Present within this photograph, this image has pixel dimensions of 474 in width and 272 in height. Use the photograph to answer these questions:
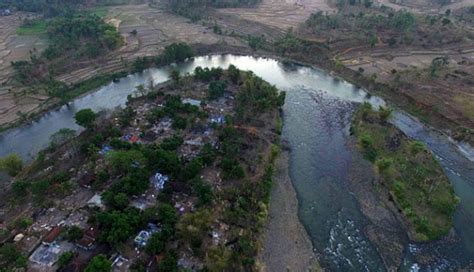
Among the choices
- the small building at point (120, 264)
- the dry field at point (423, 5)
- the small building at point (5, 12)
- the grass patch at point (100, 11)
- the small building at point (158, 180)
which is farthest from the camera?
the dry field at point (423, 5)

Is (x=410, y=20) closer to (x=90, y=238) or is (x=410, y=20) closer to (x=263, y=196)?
(x=263, y=196)

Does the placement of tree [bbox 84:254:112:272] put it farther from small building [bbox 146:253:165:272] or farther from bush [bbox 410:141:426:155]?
bush [bbox 410:141:426:155]

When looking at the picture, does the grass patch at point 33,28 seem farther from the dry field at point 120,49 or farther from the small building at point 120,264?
the small building at point 120,264

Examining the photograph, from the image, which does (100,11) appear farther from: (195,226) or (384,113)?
(195,226)

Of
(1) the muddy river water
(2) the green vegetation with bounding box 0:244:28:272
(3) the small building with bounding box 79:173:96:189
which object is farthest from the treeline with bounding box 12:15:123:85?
(2) the green vegetation with bounding box 0:244:28:272

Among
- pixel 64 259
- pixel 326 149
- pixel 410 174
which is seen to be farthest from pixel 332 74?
pixel 64 259

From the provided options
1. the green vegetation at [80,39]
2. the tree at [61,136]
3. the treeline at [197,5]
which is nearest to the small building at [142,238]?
the tree at [61,136]
